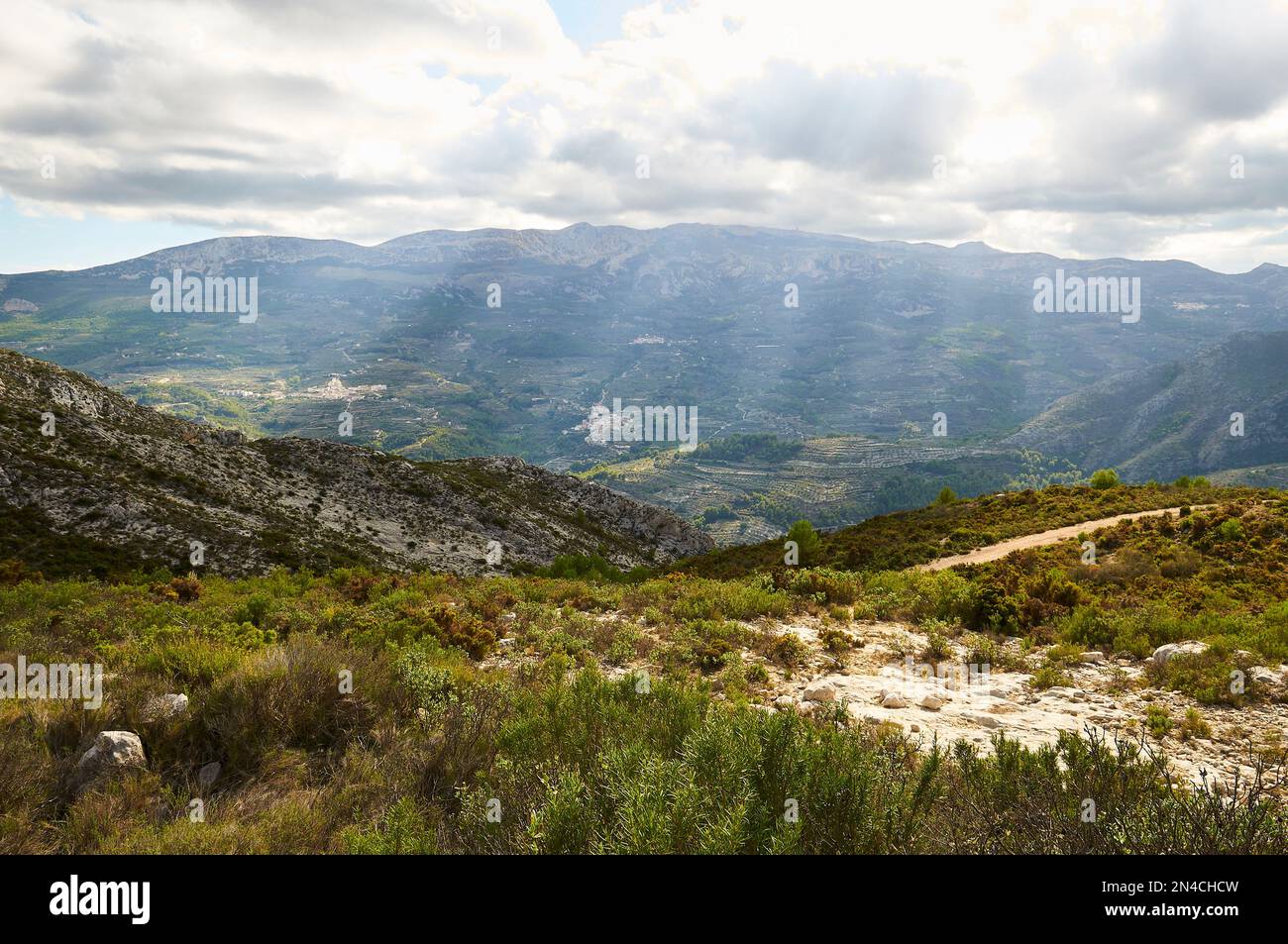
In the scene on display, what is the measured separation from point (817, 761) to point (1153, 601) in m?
13.2

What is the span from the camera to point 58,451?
31578mm

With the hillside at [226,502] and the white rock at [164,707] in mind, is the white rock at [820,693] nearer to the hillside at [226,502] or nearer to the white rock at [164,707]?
the white rock at [164,707]

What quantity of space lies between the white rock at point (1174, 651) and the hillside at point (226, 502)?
1220 inches

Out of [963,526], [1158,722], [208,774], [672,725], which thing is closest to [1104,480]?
[963,526]

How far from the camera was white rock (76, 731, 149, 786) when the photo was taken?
536 cm

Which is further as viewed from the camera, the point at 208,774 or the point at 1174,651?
the point at 1174,651

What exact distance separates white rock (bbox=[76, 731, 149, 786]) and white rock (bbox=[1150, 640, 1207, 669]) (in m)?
13.3

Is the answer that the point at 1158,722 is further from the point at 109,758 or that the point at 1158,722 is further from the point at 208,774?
the point at 109,758

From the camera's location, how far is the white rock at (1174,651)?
9531 mm

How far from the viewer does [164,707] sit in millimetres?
6270

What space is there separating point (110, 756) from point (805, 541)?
2762cm

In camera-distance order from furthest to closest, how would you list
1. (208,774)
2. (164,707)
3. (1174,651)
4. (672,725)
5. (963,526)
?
(963,526)
(1174,651)
(164,707)
(672,725)
(208,774)

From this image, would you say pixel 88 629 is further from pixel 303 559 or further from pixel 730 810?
pixel 303 559
